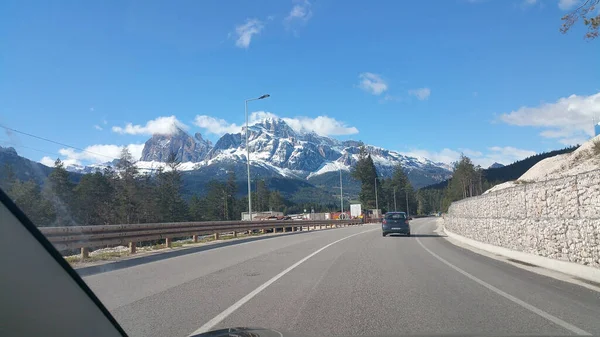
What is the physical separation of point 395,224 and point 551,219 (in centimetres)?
1882

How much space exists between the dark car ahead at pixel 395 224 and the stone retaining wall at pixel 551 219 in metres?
10.7

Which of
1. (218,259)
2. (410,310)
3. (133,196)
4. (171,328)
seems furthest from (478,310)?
(133,196)

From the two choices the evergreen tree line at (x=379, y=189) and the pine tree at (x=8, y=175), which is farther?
the evergreen tree line at (x=379, y=189)

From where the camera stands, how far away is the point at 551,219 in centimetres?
1258

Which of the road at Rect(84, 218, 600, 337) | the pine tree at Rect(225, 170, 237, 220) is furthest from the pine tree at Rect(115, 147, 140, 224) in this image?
the pine tree at Rect(225, 170, 237, 220)

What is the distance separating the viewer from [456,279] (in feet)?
34.8

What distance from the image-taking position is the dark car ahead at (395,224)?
31.1 m

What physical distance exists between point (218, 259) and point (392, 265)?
634 centimetres

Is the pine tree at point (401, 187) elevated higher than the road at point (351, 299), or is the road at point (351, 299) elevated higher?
the pine tree at point (401, 187)

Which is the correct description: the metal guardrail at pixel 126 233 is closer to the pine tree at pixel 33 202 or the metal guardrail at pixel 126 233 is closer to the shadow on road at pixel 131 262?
the pine tree at pixel 33 202

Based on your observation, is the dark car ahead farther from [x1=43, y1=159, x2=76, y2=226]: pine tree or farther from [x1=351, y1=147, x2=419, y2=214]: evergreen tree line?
[x1=351, y1=147, x2=419, y2=214]: evergreen tree line

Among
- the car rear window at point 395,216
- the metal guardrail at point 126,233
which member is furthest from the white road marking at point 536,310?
the car rear window at point 395,216

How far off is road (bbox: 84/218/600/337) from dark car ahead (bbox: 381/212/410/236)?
57.2ft

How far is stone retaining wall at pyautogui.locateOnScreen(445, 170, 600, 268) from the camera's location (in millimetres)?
10454
